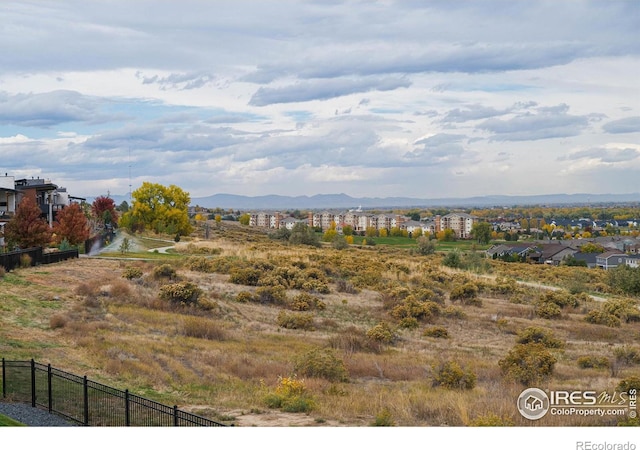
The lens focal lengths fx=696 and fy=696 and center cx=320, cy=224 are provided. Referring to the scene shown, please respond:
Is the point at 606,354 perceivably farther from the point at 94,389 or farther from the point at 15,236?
the point at 15,236

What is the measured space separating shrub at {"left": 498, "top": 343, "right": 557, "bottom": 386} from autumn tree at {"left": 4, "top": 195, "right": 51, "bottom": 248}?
30.8 metres

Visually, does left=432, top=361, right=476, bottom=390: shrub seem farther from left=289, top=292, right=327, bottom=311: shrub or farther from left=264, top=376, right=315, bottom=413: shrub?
left=289, top=292, right=327, bottom=311: shrub

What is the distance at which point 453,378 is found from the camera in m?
17.8

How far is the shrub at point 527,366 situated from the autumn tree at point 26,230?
30.8 metres

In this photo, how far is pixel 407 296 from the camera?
32.8 m

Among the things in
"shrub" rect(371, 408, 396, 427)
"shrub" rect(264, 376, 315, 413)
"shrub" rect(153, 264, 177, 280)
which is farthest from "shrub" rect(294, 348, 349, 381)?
"shrub" rect(153, 264, 177, 280)

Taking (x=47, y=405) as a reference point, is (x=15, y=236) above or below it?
above

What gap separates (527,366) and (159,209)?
5112 cm

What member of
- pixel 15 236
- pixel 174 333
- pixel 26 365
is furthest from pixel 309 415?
pixel 15 236

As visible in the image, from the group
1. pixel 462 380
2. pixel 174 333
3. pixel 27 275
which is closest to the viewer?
pixel 462 380

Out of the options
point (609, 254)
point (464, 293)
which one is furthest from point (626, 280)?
point (609, 254)

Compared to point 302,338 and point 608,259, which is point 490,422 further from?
point 608,259

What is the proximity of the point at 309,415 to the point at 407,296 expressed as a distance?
18440 millimetres
